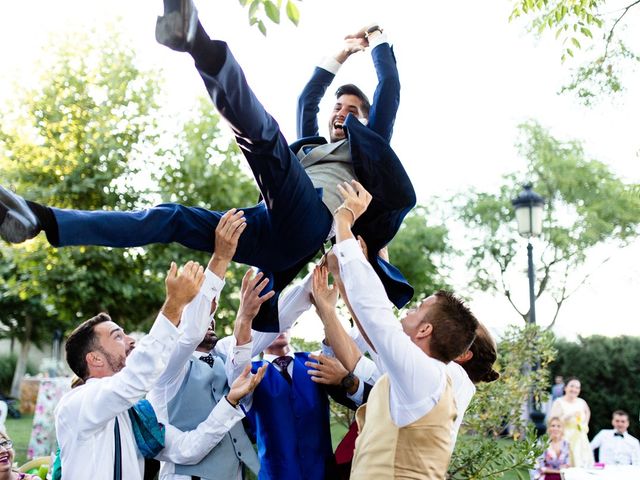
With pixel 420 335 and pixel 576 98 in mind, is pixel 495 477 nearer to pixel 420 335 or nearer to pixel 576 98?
pixel 420 335

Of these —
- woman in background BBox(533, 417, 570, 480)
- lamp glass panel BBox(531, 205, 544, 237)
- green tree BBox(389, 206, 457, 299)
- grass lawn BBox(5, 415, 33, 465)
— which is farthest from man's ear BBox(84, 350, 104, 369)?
green tree BBox(389, 206, 457, 299)

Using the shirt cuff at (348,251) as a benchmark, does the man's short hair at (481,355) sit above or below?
below

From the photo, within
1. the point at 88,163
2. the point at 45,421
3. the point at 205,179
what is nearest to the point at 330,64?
the point at 45,421

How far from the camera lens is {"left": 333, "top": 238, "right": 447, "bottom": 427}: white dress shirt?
9.31ft

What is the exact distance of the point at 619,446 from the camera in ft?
34.9

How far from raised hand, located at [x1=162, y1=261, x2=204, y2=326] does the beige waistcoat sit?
0.97m

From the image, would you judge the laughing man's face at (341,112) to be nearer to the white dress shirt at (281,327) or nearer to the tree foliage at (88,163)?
the white dress shirt at (281,327)

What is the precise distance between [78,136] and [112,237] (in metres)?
13.7

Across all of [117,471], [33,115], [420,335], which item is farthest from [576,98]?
[33,115]

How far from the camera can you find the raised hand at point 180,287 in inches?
131

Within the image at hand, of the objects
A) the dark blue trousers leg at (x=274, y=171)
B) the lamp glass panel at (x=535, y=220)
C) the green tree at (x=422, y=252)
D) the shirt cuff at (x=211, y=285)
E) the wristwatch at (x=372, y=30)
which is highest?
the green tree at (x=422, y=252)

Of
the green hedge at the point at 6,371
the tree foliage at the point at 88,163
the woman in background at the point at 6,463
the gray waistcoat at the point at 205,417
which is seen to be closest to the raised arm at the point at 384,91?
the gray waistcoat at the point at 205,417

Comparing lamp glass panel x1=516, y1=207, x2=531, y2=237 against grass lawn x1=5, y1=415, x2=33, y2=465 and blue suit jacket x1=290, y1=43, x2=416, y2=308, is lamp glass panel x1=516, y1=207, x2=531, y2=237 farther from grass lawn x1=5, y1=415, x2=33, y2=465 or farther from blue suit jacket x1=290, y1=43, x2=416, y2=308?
grass lawn x1=5, y1=415, x2=33, y2=465

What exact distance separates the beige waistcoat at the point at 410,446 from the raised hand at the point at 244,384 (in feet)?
3.24
